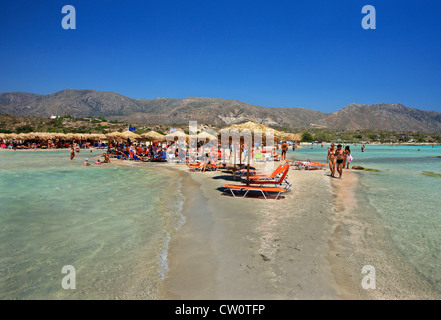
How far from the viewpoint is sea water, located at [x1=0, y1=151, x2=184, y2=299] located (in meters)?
3.07

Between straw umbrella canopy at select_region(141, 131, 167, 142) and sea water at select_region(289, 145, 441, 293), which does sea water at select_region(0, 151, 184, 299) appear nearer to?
sea water at select_region(289, 145, 441, 293)

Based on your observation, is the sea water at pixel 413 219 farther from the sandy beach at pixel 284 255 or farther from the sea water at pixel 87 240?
the sea water at pixel 87 240

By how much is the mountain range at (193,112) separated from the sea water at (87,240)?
121155mm

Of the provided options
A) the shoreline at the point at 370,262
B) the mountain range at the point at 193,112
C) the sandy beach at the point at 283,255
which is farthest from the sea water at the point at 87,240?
the mountain range at the point at 193,112

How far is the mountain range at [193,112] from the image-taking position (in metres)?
140

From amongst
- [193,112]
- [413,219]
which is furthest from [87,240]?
[193,112]

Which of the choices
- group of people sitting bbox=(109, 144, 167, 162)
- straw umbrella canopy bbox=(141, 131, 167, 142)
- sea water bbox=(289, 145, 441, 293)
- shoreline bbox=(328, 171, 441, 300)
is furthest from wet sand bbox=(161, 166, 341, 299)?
straw umbrella canopy bbox=(141, 131, 167, 142)

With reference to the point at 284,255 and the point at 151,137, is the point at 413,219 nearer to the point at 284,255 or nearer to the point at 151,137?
the point at 284,255

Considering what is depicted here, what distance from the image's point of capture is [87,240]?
446cm

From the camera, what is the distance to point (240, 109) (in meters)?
154

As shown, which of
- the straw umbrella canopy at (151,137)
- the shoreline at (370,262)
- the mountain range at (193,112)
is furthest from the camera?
the mountain range at (193,112)

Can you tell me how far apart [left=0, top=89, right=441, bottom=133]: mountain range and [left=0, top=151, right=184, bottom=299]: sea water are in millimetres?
121155

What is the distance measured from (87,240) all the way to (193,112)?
450 ft

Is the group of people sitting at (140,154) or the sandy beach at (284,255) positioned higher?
the group of people sitting at (140,154)
